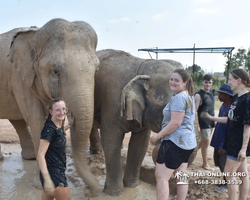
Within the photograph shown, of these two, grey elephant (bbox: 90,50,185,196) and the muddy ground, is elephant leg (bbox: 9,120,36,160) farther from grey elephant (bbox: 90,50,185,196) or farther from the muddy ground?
grey elephant (bbox: 90,50,185,196)

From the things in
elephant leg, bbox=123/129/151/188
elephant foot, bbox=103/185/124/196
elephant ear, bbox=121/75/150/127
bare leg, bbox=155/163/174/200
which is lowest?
elephant foot, bbox=103/185/124/196

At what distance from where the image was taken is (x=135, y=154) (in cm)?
405

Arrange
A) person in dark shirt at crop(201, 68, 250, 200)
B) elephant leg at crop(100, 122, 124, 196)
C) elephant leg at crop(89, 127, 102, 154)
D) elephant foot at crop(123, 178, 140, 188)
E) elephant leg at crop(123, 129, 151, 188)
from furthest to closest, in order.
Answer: elephant leg at crop(89, 127, 102, 154)
elephant foot at crop(123, 178, 140, 188)
elephant leg at crop(123, 129, 151, 188)
elephant leg at crop(100, 122, 124, 196)
person in dark shirt at crop(201, 68, 250, 200)

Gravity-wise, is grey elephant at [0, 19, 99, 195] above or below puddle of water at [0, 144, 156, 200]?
above

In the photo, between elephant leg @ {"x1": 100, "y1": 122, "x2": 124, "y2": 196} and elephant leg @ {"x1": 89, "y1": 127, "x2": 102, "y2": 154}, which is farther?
elephant leg @ {"x1": 89, "y1": 127, "x2": 102, "y2": 154}

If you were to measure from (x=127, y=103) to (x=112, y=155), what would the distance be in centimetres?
90

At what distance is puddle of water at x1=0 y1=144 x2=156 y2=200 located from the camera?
381cm

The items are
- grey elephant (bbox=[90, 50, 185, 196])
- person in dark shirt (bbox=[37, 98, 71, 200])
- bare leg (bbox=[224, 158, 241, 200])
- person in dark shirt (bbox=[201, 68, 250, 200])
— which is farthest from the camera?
grey elephant (bbox=[90, 50, 185, 196])

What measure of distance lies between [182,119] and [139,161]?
1934 millimetres

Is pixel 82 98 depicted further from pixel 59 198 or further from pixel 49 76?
pixel 59 198

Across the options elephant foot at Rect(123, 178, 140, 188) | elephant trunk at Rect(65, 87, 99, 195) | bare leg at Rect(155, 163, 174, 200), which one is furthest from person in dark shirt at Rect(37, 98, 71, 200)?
elephant foot at Rect(123, 178, 140, 188)

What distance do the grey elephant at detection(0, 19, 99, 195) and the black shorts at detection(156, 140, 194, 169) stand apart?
3.08ft

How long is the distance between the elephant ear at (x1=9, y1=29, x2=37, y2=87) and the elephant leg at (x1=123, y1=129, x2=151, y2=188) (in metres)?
1.71

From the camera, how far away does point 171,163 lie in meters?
2.43
